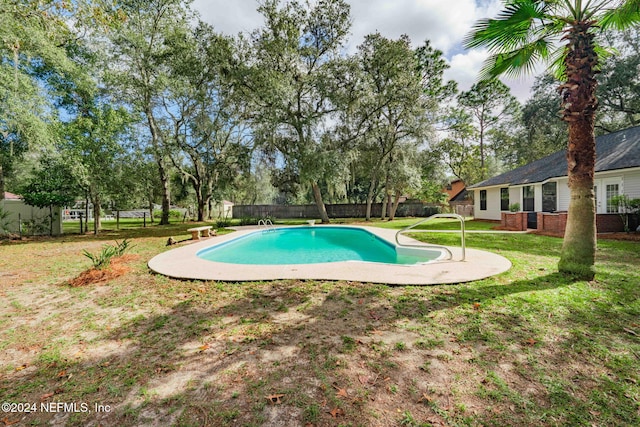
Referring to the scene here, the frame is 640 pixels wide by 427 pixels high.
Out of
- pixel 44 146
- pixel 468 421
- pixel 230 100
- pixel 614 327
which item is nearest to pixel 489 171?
pixel 230 100

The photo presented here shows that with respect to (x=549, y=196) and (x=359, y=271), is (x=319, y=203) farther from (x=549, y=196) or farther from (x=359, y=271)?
(x=359, y=271)

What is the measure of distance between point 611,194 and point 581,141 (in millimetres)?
9003

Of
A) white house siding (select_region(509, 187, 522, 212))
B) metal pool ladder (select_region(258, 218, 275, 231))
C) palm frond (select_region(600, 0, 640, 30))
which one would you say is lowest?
metal pool ladder (select_region(258, 218, 275, 231))

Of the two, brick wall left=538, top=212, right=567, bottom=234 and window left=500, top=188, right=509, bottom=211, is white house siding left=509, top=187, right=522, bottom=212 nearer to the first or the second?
window left=500, top=188, right=509, bottom=211

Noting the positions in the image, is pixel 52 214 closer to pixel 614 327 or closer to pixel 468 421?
pixel 468 421

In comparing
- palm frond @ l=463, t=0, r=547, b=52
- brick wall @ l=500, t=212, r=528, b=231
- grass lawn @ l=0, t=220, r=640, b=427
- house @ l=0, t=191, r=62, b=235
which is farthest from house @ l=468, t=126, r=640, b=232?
house @ l=0, t=191, r=62, b=235

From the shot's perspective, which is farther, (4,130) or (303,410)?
(4,130)

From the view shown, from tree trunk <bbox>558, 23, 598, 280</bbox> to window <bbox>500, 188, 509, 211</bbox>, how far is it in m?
12.7

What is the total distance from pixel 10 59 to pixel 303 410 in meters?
15.3

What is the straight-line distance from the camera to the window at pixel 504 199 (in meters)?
15.0

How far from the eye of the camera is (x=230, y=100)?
52.8 ft

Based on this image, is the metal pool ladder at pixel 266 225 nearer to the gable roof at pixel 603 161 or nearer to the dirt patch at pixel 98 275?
the dirt patch at pixel 98 275

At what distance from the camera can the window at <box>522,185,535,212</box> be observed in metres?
13.1

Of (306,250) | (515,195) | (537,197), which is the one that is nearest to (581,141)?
(306,250)
